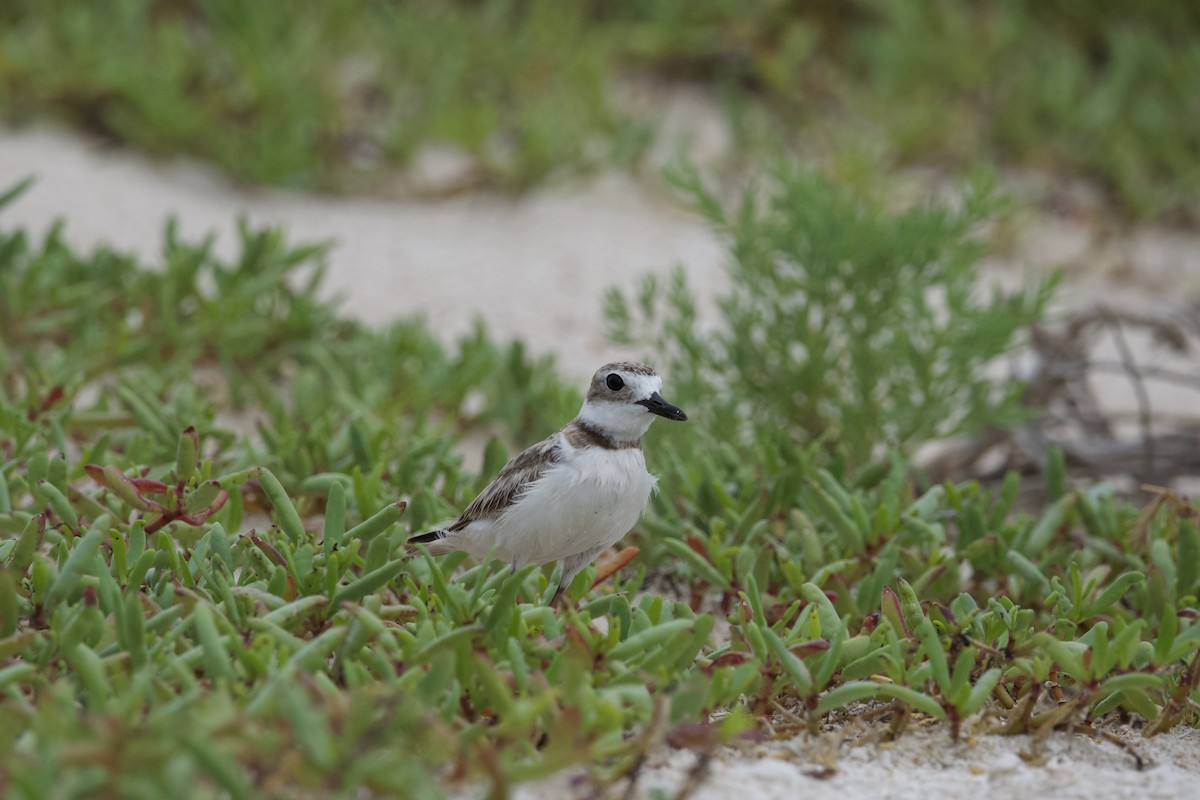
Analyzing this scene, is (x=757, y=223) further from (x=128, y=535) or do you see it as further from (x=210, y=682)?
(x=210, y=682)

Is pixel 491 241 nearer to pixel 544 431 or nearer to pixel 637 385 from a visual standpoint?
pixel 544 431

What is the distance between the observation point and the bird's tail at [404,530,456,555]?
3.34m

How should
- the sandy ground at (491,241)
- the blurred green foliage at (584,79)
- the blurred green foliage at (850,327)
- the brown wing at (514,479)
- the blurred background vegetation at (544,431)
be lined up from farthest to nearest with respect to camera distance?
the blurred green foliage at (584,79), the sandy ground at (491,241), the blurred green foliage at (850,327), the brown wing at (514,479), the blurred background vegetation at (544,431)

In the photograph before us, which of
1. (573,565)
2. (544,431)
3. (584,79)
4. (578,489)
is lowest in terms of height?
(573,565)

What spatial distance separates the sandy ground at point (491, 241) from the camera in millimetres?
6098

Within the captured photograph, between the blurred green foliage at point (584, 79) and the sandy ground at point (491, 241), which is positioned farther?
the blurred green foliage at point (584, 79)

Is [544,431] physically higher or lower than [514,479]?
lower

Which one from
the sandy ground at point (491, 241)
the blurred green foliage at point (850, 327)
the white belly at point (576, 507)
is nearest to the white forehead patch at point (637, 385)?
the white belly at point (576, 507)

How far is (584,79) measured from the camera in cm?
749

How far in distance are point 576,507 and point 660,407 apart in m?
0.34

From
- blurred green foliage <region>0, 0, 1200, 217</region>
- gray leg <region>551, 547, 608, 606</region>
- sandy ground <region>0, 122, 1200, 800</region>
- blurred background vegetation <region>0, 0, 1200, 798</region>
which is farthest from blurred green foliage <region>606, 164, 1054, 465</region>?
blurred green foliage <region>0, 0, 1200, 217</region>

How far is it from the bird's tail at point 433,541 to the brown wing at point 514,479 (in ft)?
0.23

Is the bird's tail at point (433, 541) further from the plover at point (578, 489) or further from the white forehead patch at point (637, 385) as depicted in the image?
the white forehead patch at point (637, 385)

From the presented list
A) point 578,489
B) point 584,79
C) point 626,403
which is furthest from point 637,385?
point 584,79
